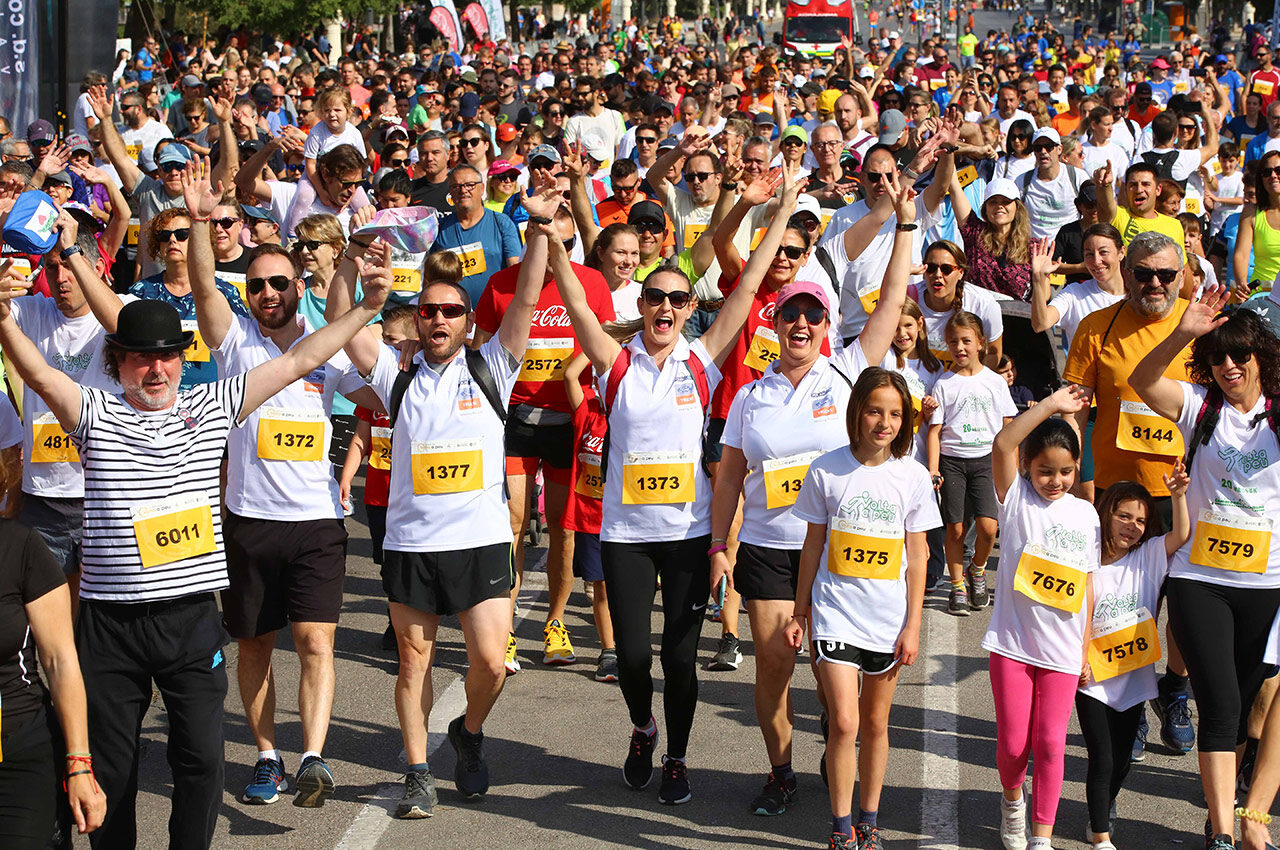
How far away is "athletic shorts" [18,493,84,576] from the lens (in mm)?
6801

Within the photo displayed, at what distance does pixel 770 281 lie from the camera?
8.04 m

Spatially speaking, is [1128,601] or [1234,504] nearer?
[1234,504]

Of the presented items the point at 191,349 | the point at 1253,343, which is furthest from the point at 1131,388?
the point at 191,349

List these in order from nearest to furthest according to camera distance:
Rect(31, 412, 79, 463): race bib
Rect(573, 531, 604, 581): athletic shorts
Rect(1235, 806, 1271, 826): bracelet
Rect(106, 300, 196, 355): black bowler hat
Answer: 1. Rect(106, 300, 196, 355): black bowler hat
2. Rect(1235, 806, 1271, 826): bracelet
3. Rect(31, 412, 79, 463): race bib
4. Rect(573, 531, 604, 581): athletic shorts

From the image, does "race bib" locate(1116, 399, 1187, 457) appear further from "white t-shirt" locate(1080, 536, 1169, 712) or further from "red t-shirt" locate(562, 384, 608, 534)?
"red t-shirt" locate(562, 384, 608, 534)

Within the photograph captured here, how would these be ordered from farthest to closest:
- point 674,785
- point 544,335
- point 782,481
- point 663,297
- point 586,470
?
1. point 544,335
2. point 586,470
3. point 663,297
4. point 674,785
5. point 782,481

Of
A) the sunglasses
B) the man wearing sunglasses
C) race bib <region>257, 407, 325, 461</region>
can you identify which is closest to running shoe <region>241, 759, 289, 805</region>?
race bib <region>257, 407, 325, 461</region>

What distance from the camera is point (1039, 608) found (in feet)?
18.9

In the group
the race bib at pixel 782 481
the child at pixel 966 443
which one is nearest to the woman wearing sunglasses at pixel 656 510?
the race bib at pixel 782 481

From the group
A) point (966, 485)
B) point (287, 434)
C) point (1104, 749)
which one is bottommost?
point (1104, 749)

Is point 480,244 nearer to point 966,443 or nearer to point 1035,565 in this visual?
point 966,443

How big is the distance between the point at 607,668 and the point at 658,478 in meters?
1.73

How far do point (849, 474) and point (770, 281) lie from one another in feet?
8.24

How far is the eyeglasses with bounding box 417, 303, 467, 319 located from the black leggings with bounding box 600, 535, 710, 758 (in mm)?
1075
